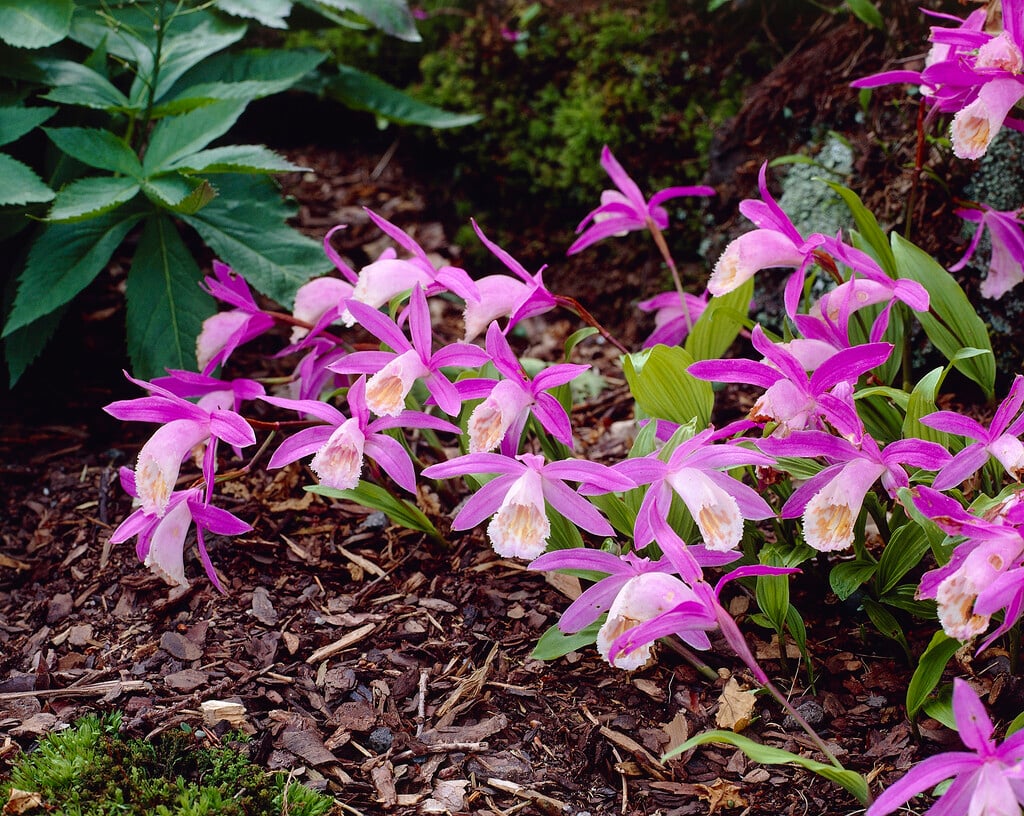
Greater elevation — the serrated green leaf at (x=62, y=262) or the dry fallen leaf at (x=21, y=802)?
the serrated green leaf at (x=62, y=262)

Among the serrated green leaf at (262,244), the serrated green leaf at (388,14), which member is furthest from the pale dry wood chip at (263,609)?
the serrated green leaf at (388,14)

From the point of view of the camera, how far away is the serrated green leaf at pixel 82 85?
2498 millimetres

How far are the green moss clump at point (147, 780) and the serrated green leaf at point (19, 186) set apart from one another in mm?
1306

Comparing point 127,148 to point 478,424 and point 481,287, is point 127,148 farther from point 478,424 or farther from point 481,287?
point 478,424

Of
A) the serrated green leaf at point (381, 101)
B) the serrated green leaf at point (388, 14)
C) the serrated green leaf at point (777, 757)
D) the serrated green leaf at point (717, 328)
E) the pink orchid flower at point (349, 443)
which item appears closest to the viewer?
the serrated green leaf at point (777, 757)

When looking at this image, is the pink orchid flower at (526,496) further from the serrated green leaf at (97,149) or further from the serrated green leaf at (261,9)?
the serrated green leaf at (261,9)

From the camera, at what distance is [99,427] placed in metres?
2.75

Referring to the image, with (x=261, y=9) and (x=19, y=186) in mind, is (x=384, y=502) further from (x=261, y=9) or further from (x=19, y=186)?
(x=261, y=9)

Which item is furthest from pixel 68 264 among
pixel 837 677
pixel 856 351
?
pixel 837 677

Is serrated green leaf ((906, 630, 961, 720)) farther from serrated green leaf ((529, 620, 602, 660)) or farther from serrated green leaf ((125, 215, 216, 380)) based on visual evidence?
serrated green leaf ((125, 215, 216, 380))

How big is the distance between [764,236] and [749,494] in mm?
519

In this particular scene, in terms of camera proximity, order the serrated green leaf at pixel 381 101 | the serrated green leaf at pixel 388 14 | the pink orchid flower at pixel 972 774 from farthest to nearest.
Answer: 1. the serrated green leaf at pixel 381 101
2. the serrated green leaf at pixel 388 14
3. the pink orchid flower at pixel 972 774

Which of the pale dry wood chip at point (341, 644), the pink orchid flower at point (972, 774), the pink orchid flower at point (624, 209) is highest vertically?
the pink orchid flower at point (624, 209)

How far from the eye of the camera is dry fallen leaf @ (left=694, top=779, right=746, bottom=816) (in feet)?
5.35
